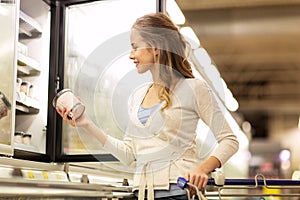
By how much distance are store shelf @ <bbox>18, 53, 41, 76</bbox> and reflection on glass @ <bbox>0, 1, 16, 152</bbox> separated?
0.30 meters

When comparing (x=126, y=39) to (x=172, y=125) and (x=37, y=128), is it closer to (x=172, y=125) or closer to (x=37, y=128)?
(x=172, y=125)

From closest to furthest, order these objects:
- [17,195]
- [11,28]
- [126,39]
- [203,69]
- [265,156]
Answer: [17,195], [126,39], [11,28], [203,69], [265,156]

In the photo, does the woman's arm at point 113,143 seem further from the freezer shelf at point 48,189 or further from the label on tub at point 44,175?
the label on tub at point 44,175

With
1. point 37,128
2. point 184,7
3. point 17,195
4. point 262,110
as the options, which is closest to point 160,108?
point 17,195

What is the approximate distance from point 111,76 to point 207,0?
12.8 ft

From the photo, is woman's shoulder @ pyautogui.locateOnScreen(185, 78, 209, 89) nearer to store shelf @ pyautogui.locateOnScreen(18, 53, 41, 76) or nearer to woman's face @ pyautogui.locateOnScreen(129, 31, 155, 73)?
woman's face @ pyautogui.locateOnScreen(129, 31, 155, 73)

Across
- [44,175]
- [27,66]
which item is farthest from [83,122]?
[27,66]

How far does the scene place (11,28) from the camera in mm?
2812

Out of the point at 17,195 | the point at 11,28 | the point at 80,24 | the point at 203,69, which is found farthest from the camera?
the point at 80,24

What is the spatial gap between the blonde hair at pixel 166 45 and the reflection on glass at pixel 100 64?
0.33 metres

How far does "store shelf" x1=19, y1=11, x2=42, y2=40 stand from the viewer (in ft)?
10.6

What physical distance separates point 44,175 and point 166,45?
1238 millimetres

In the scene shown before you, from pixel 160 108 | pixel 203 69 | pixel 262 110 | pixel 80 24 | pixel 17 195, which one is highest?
pixel 262 110

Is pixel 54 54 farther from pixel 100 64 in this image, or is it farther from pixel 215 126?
pixel 215 126
